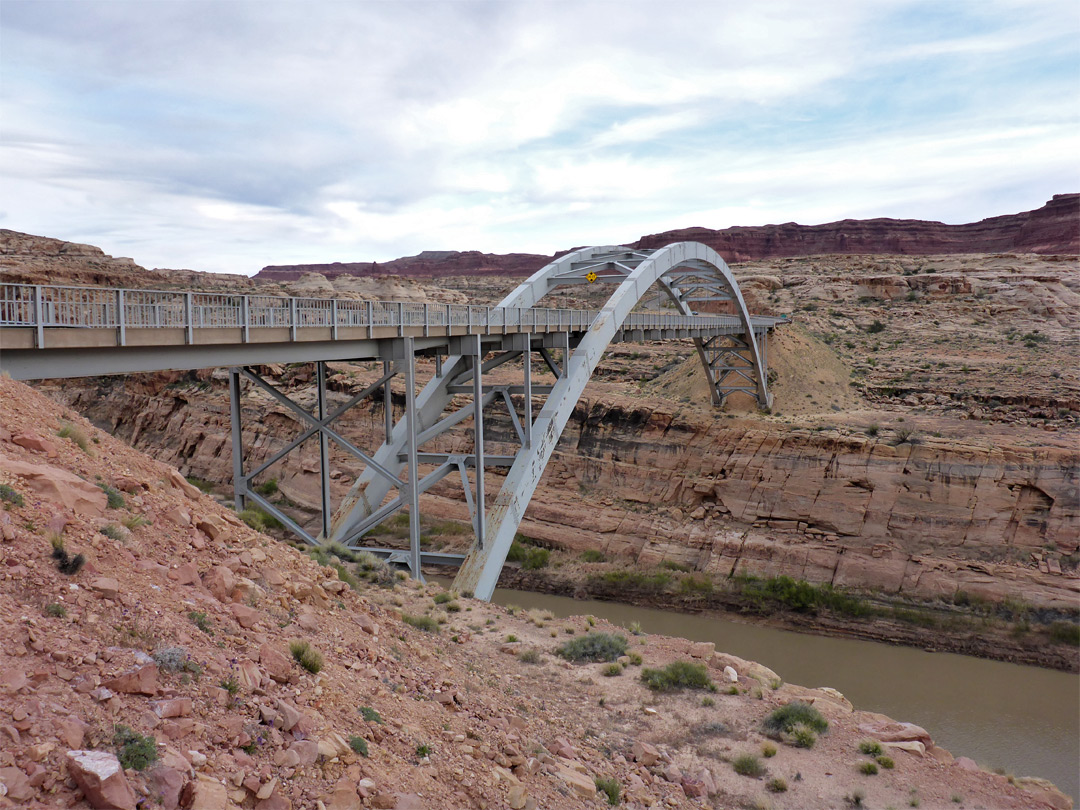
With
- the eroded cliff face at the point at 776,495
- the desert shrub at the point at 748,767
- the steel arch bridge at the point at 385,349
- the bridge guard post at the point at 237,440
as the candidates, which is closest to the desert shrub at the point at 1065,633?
the eroded cliff face at the point at 776,495

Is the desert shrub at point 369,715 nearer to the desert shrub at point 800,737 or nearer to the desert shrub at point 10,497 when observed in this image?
the desert shrub at point 10,497

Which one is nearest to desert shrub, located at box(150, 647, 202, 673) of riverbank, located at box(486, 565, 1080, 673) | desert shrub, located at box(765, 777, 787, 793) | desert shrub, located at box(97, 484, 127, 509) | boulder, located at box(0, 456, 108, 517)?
boulder, located at box(0, 456, 108, 517)

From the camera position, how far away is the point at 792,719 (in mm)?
9836

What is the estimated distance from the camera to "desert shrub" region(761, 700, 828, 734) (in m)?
9.75

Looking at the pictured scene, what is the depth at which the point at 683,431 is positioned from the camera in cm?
3066

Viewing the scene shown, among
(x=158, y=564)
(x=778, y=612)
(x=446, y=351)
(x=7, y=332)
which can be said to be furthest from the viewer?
(x=778, y=612)

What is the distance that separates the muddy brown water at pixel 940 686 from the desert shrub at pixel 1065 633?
3.04ft

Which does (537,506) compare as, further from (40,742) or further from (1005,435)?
(40,742)

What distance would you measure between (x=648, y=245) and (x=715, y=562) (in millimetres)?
80451

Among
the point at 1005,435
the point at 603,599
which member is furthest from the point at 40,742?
the point at 1005,435

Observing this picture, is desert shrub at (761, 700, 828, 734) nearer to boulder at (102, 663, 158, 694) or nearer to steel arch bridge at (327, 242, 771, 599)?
steel arch bridge at (327, 242, 771, 599)

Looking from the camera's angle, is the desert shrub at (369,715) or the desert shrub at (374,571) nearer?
the desert shrub at (369,715)

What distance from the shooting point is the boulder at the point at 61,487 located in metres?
5.98

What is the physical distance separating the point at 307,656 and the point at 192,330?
5.58 meters
